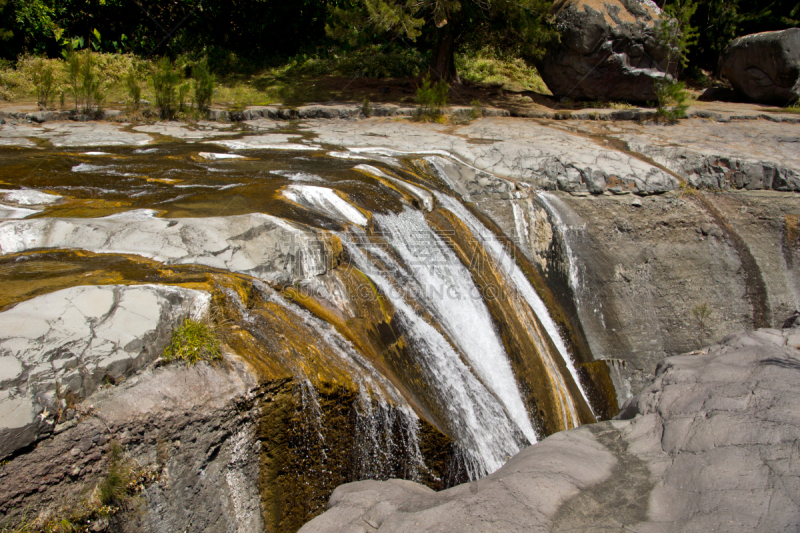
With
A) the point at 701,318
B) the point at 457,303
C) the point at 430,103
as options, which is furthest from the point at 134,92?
the point at 701,318

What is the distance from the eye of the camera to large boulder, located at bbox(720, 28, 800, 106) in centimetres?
991

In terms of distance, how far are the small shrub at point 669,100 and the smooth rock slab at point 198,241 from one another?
8134mm

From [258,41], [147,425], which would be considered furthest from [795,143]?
[258,41]

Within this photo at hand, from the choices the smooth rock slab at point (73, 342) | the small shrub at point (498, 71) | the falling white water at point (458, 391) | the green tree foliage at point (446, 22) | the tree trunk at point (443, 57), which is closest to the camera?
the smooth rock slab at point (73, 342)

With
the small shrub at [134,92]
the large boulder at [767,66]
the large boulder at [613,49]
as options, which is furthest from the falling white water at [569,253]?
the large boulder at [767,66]

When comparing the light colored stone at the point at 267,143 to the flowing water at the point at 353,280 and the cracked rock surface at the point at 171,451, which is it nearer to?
the flowing water at the point at 353,280

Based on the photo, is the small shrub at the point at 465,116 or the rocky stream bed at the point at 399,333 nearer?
the rocky stream bed at the point at 399,333

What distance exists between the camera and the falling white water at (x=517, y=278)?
16.5 ft

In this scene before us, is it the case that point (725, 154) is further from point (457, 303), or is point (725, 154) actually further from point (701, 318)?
point (457, 303)

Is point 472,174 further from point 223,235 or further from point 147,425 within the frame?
point 147,425

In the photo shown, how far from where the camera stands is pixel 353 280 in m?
3.63

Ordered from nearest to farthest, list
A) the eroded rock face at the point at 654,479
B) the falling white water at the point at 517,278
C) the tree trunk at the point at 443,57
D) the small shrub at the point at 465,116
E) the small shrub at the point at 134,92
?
the eroded rock face at the point at 654,479 → the falling white water at the point at 517,278 → the small shrub at the point at 134,92 → the small shrub at the point at 465,116 → the tree trunk at the point at 443,57

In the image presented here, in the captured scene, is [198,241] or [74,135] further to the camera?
[74,135]

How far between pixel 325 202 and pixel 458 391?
6.77ft
